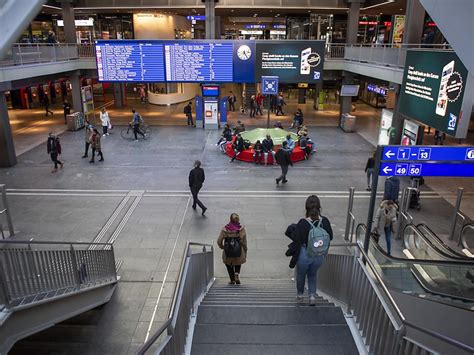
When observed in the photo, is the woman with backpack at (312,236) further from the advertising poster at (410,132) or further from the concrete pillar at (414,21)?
the concrete pillar at (414,21)

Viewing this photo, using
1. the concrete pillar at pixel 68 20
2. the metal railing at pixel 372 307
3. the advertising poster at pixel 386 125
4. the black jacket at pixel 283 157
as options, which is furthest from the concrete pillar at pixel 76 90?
the metal railing at pixel 372 307

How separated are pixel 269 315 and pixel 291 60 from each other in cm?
1766

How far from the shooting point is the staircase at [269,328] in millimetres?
4473

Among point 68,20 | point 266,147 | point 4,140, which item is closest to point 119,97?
point 68,20

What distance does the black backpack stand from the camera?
23.3ft

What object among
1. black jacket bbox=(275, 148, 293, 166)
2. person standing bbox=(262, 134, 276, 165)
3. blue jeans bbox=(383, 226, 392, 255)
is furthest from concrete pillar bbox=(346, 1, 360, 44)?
blue jeans bbox=(383, 226, 392, 255)

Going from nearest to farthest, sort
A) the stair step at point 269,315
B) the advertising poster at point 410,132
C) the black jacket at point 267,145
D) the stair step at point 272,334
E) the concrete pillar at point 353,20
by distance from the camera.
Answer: the stair step at point 272,334, the stair step at point 269,315, the advertising poster at point 410,132, the black jacket at point 267,145, the concrete pillar at point 353,20

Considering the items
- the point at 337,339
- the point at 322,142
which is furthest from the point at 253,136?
the point at 337,339

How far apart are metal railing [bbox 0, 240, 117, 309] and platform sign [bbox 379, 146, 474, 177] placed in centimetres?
510

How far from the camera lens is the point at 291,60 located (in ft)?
68.7

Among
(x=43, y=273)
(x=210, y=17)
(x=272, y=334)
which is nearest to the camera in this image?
(x=272, y=334)

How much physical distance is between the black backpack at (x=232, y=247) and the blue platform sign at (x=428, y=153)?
110 inches

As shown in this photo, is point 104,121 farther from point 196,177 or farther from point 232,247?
point 232,247

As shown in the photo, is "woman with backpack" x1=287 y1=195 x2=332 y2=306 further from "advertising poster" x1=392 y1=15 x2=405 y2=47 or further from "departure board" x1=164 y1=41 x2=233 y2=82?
"advertising poster" x1=392 y1=15 x2=405 y2=47
